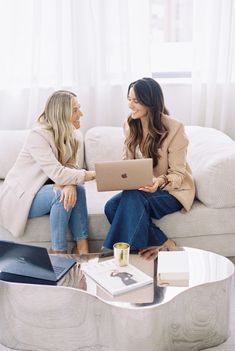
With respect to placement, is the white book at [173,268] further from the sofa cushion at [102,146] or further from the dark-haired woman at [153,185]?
the sofa cushion at [102,146]

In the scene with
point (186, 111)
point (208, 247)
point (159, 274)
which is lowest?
point (208, 247)

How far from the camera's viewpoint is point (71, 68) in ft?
11.0

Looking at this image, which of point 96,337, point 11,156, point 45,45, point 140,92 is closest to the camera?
point 96,337

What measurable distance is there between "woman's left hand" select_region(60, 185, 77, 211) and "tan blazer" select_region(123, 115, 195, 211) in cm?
44

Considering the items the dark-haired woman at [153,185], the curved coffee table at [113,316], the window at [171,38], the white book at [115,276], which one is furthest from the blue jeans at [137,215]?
A: the window at [171,38]

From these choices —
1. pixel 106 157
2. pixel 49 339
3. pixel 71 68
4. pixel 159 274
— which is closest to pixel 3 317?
pixel 49 339

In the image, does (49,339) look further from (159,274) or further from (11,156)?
(11,156)

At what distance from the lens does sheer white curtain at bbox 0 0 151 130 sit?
326 cm

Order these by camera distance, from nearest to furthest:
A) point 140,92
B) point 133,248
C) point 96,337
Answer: point 96,337 → point 133,248 → point 140,92

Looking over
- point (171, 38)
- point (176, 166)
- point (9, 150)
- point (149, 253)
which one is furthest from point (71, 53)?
point (149, 253)

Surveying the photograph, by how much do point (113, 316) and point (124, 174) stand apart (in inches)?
29.8

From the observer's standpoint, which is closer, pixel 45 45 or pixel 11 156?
pixel 11 156

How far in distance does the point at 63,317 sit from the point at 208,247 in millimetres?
Answer: 1021

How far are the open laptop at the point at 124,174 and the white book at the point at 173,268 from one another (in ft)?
1.26
